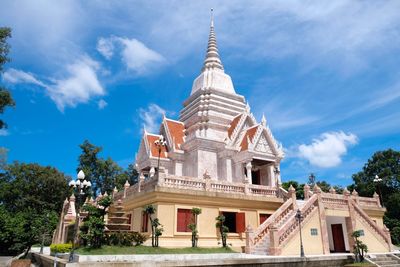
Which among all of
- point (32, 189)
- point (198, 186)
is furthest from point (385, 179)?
point (32, 189)

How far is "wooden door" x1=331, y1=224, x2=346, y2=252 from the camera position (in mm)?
19969

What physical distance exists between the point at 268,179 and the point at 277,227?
9102 mm

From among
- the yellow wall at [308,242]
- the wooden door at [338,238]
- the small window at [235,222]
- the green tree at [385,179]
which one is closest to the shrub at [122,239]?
the small window at [235,222]

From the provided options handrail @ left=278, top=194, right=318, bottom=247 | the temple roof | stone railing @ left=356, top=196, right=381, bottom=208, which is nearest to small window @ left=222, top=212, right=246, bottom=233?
handrail @ left=278, top=194, right=318, bottom=247

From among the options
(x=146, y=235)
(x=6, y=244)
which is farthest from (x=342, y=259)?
(x=6, y=244)

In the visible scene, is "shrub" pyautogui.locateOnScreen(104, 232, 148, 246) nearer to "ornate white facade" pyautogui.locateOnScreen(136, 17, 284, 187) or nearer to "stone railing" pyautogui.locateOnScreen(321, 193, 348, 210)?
"ornate white facade" pyautogui.locateOnScreen(136, 17, 284, 187)

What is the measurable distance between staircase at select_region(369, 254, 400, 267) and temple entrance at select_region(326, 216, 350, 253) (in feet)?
6.78

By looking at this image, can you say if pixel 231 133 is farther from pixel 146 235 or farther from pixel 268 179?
pixel 146 235

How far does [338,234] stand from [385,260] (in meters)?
3.33

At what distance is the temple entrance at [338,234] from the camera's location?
1988cm

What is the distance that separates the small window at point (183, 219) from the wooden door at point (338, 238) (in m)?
9.59

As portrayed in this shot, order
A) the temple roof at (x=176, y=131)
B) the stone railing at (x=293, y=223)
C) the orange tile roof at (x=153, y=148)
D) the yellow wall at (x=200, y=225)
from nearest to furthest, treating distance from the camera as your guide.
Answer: the stone railing at (x=293, y=223)
the yellow wall at (x=200, y=225)
the orange tile roof at (x=153, y=148)
the temple roof at (x=176, y=131)

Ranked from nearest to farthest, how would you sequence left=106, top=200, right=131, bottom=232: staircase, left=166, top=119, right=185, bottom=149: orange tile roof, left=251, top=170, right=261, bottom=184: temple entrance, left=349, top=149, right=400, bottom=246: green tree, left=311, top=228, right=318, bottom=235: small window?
left=106, top=200, right=131, bottom=232: staircase → left=311, top=228, right=318, bottom=235: small window → left=166, top=119, right=185, bottom=149: orange tile roof → left=251, top=170, right=261, bottom=184: temple entrance → left=349, top=149, right=400, bottom=246: green tree

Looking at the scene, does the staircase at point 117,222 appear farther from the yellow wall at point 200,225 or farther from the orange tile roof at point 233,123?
the orange tile roof at point 233,123
